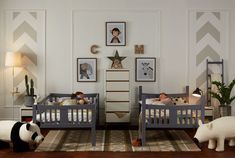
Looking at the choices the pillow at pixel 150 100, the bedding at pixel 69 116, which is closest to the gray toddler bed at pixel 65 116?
the bedding at pixel 69 116

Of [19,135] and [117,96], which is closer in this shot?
[19,135]

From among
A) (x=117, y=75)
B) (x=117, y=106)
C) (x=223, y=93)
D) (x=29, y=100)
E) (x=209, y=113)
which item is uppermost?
(x=117, y=75)

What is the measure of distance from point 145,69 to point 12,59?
229 centimetres

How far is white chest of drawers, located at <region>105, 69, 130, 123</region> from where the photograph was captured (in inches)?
267

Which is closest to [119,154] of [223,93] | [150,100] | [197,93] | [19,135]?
[19,135]

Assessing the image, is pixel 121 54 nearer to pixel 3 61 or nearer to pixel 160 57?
pixel 160 57

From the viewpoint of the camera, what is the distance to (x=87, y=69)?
7152mm

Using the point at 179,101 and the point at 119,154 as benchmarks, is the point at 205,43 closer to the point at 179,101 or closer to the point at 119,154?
the point at 179,101

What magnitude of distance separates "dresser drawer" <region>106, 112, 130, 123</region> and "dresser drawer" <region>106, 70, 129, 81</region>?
0.59m

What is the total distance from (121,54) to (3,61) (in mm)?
2086

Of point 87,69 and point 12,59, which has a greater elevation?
point 12,59

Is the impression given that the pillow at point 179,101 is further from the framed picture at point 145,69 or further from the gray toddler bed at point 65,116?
the gray toddler bed at point 65,116

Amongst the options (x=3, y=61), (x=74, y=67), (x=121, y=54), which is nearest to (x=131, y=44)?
(x=121, y=54)

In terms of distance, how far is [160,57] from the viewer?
282 inches
